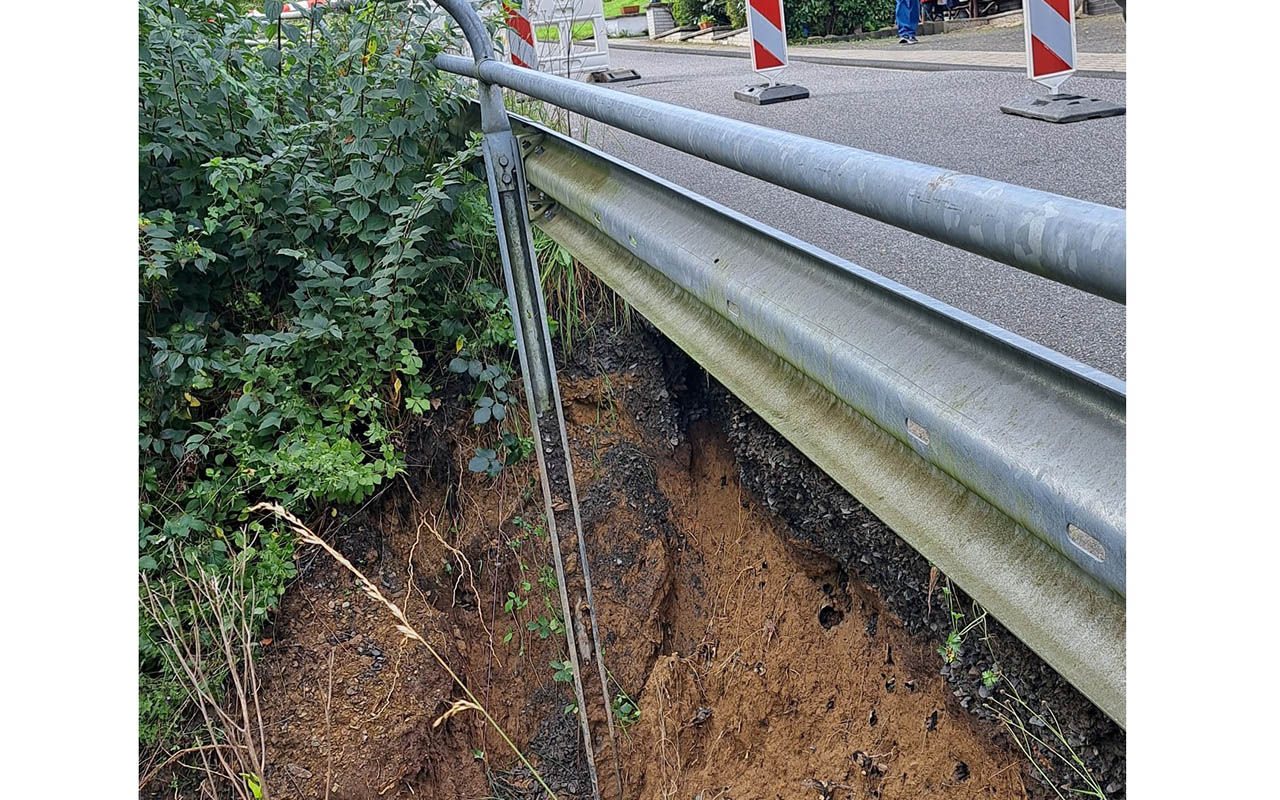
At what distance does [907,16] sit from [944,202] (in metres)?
19.1

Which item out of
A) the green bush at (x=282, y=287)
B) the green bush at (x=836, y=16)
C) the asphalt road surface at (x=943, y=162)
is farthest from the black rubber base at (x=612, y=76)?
the green bush at (x=282, y=287)

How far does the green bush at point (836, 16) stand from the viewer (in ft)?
71.4

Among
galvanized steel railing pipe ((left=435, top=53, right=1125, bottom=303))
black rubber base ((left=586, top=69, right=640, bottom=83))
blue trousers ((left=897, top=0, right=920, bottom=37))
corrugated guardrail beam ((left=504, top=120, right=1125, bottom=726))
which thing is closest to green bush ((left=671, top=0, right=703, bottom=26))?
blue trousers ((left=897, top=0, right=920, bottom=37))

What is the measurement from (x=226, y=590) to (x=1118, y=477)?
3.81 metres

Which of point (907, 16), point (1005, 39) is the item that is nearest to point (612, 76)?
point (1005, 39)

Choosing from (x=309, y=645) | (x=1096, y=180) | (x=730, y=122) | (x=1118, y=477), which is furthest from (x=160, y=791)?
(x=1096, y=180)

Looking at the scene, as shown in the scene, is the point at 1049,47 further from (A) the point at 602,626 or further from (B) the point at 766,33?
(A) the point at 602,626

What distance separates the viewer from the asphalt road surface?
360cm

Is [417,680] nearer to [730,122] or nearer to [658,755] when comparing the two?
[658,755]

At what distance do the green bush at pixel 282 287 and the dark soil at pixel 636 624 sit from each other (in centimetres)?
36

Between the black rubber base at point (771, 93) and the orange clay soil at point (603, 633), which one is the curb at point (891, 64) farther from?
the orange clay soil at point (603, 633)

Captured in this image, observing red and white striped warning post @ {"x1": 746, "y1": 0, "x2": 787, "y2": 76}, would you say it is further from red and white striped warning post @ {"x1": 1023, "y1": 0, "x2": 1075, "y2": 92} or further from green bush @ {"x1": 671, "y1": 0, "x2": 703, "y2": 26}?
green bush @ {"x1": 671, "y1": 0, "x2": 703, "y2": 26}

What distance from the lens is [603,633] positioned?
4.48m

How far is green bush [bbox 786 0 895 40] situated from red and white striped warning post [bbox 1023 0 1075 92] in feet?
48.0
